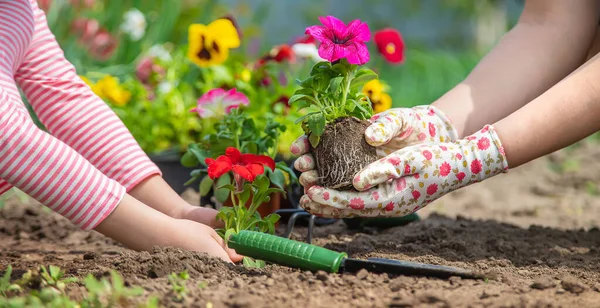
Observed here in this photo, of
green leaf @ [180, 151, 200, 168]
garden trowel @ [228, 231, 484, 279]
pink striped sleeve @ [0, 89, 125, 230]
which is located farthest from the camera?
green leaf @ [180, 151, 200, 168]

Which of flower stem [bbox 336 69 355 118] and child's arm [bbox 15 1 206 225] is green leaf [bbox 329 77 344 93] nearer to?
flower stem [bbox 336 69 355 118]

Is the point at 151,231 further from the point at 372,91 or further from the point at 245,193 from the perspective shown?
the point at 372,91

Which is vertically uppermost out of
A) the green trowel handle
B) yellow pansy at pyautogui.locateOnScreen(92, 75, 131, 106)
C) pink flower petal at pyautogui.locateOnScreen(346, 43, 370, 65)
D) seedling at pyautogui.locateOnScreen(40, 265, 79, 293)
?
pink flower petal at pyautogui.locateOnScreen(346, 43, 370, 65)

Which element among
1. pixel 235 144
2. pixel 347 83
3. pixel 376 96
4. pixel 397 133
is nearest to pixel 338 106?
pixel 347 83

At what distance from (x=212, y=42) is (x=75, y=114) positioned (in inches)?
30.4

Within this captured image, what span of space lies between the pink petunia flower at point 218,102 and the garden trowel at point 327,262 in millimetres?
828

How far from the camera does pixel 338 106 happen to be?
1.69 metres

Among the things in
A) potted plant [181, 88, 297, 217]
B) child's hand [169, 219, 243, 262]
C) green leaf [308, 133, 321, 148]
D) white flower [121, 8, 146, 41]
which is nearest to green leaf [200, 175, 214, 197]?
potted plant [181, 88, 297, 217]

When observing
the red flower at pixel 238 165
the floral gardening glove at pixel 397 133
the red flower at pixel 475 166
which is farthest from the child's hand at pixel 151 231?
the red flower at pixel 475 166

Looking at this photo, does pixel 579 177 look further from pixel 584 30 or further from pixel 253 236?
pixel 253 236

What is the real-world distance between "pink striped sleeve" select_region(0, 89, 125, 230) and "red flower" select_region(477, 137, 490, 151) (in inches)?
33.5

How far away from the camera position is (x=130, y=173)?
1.99 m

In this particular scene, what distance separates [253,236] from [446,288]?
0.41 m

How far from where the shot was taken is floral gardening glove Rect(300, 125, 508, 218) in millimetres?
1631
